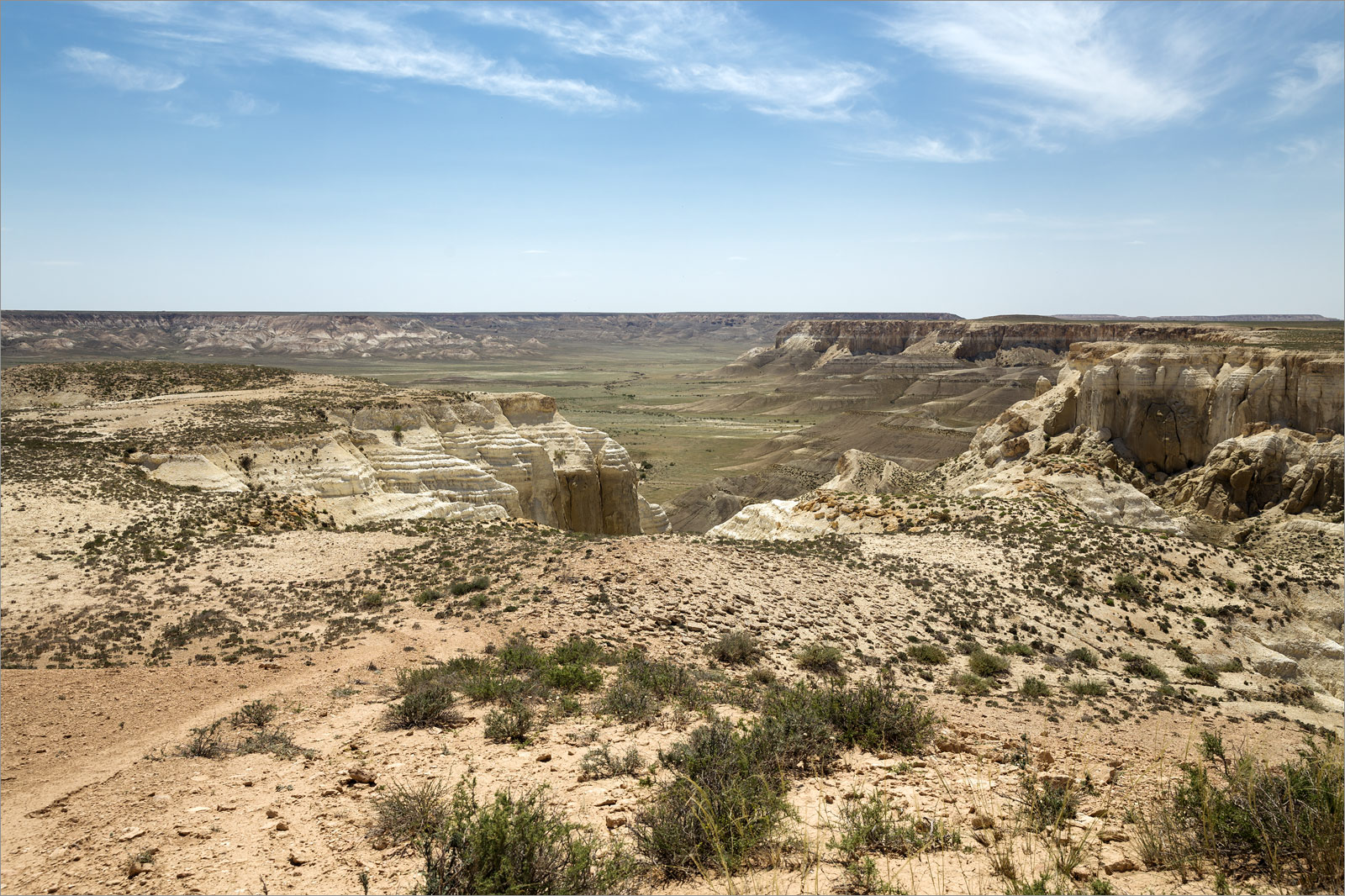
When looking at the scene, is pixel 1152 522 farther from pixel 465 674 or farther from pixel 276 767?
pixel 276 767

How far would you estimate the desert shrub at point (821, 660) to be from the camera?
1227 centimetres

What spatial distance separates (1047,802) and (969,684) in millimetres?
6669

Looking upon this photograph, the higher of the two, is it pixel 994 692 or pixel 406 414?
pixel 406 414

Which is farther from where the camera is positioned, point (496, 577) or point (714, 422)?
point (714, 422)

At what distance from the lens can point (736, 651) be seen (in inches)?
478

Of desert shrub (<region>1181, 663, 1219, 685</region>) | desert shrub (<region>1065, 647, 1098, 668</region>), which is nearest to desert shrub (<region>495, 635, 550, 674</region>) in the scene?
desert shrub (<region>1065, 647, 1098, 668</region>)

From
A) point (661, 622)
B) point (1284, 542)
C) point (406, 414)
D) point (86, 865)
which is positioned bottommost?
point (1284, 542)

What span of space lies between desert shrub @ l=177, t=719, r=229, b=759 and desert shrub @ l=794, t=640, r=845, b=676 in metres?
8.50

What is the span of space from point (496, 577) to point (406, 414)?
1567 cm

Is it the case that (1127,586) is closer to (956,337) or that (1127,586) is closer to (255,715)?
(255,715)

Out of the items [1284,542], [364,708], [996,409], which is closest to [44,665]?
[364,708]

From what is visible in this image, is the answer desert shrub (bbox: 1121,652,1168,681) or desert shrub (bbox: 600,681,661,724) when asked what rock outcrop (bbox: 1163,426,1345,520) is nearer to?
desert shrub (bbox: 1121,652,1168,681)

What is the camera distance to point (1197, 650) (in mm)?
16875

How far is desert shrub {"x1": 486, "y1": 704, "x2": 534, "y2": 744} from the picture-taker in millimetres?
7793
